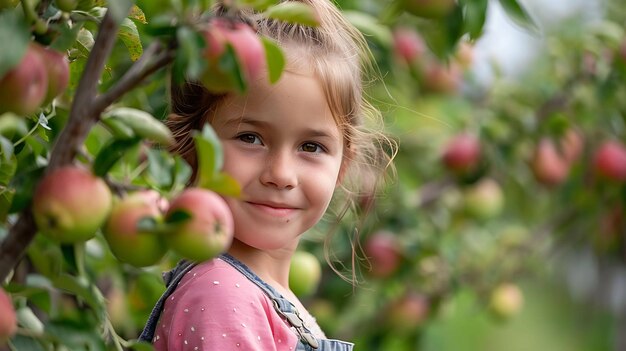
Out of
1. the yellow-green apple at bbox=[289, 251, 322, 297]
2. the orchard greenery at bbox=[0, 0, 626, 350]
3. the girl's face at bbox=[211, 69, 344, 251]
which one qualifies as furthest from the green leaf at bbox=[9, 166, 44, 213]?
the yellow-green apple at bbox=[289, 251, 322, 297]

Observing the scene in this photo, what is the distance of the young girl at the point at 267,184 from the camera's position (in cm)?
118

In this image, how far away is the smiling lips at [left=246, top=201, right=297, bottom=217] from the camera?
126 cm

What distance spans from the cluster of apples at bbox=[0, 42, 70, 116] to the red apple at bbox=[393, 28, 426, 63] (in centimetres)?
178

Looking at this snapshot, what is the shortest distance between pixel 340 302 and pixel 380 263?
0.20 m

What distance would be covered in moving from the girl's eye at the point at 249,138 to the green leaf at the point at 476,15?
0.96 ft

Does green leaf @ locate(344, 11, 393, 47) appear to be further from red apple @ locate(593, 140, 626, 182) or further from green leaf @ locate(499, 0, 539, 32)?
red apple @ locate(593, 140, 626, 182)

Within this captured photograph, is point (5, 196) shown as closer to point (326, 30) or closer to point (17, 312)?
point (17, 312)

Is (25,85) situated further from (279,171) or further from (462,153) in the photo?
(462,153)

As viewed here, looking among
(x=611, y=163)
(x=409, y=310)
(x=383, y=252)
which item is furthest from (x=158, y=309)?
(x=611, y=163)

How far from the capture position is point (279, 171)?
48.7 inches

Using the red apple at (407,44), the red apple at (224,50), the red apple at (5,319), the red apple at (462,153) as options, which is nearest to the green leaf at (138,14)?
the red apple at (224,50)

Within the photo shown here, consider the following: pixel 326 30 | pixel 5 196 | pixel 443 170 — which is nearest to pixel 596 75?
pixel 443 170

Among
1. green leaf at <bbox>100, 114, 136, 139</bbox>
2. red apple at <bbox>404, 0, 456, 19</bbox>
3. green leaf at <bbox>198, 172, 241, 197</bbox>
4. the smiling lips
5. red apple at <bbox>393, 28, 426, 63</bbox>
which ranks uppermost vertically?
green leaf at <bbox>100, 114, 136, 139</bbox>

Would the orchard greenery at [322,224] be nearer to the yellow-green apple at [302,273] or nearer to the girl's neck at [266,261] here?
the yellow-green apple at [302,273]
